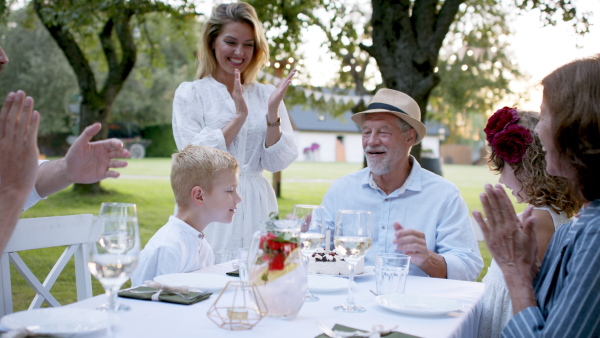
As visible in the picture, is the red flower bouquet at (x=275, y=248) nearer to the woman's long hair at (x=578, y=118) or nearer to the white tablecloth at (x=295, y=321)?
the white tablecloth at (x=295, y=321)

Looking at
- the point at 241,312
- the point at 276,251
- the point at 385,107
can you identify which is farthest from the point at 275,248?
the point at 385,107

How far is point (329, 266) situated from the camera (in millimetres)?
2480

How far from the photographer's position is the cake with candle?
2479 mm

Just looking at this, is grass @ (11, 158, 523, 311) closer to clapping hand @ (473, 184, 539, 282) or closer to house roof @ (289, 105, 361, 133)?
clapping hand @ (473, 184, 539, 282)

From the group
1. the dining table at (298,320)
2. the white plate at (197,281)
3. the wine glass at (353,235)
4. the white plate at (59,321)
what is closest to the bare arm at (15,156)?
the white plate at (59,321)

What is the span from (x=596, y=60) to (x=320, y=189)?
17.1m

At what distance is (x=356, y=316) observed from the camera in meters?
1.83

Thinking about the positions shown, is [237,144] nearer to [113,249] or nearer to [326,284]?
[326,284]

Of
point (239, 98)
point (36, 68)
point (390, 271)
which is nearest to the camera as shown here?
point (390, 271)

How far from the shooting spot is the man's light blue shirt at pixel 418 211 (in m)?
2.97

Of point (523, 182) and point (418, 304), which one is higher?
point (523, 182)

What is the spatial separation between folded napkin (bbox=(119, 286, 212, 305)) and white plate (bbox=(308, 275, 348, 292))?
1.32 ft

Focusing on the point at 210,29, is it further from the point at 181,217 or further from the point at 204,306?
the point at 204,306

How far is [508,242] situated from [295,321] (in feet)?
2.30
